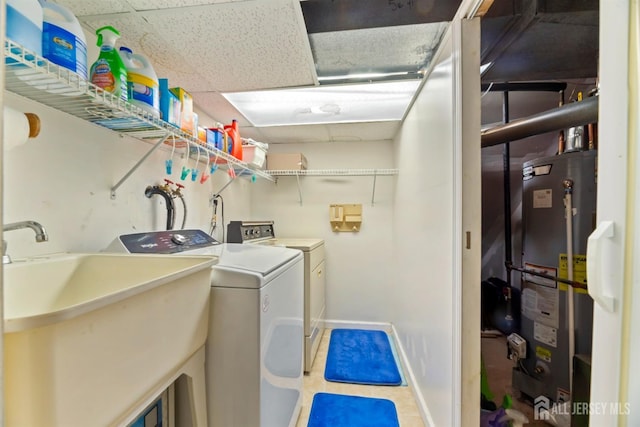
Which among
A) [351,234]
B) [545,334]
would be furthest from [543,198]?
[351,234]

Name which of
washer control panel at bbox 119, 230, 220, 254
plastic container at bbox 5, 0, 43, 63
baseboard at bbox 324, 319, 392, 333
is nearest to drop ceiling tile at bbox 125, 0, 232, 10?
plastic container at bbox 5, 0, 43, 63

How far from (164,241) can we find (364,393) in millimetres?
1775

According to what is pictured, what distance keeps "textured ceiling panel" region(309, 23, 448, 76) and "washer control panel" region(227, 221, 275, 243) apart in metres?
1.38

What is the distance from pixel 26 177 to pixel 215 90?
120 cm

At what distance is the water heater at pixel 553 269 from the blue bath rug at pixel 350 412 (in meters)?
0.98

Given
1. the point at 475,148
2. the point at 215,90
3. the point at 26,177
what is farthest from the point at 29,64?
the point at 475,148

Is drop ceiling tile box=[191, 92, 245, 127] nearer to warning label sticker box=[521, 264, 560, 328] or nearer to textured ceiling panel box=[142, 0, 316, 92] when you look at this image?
textured ceiling panel box=[142, 0, 316, 92]

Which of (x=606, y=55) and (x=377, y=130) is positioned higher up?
(x=377, y=130)

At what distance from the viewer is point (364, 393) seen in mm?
1912

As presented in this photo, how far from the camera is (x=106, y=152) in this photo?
1.21m

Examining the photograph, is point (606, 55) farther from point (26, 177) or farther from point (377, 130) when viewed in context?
point (377, 130)

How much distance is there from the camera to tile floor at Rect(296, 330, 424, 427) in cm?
168

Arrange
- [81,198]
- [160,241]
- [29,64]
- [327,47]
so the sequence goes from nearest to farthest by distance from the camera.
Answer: [29,64] → [81,198] → [160,241] → [327,47]

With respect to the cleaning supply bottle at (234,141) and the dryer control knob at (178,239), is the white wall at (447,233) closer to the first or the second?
the cleaning supply bottle at (234,141)
